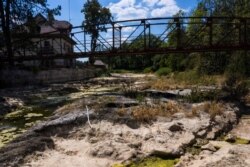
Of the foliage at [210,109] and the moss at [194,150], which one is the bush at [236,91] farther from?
the moss at [194,150]

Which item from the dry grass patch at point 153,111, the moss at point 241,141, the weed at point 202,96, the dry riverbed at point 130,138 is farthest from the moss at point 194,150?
the weed at point 202,96

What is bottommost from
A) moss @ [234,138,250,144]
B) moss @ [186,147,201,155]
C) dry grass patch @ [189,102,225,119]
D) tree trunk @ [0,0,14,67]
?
moss @ [234,138,250,144]

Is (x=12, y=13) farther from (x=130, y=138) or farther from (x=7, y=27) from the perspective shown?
(x=130, y=138)

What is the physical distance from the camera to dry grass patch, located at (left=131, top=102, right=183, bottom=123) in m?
12.0

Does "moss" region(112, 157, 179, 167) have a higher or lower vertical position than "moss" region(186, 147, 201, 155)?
lower

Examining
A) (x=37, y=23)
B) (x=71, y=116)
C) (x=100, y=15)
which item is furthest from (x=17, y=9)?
(x=100, y=15)

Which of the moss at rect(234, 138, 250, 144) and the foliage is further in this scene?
the foliage

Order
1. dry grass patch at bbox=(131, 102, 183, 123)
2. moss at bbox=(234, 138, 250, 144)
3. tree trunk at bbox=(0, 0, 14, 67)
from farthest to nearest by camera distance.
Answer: tree trunk at bbox=(0, 0, 14, 67)
dry grass patch at bbox=(131, 102, 183, 123)
moss at bbox=(234, 138, 250, 144)

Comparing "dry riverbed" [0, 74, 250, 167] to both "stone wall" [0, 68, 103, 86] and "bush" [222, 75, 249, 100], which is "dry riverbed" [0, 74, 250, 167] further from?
"stone wall" [0, 68, 103, 86]

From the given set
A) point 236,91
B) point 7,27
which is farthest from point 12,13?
point 236,91

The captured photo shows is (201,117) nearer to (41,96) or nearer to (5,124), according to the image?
→ (5,124)

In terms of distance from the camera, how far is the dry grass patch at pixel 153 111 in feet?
39.4

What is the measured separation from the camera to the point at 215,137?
10969 mm

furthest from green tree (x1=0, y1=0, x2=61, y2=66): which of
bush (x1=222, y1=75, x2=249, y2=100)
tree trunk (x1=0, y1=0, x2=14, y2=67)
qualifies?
bush (x1=222, y1=75, x2=249, y2=100)
